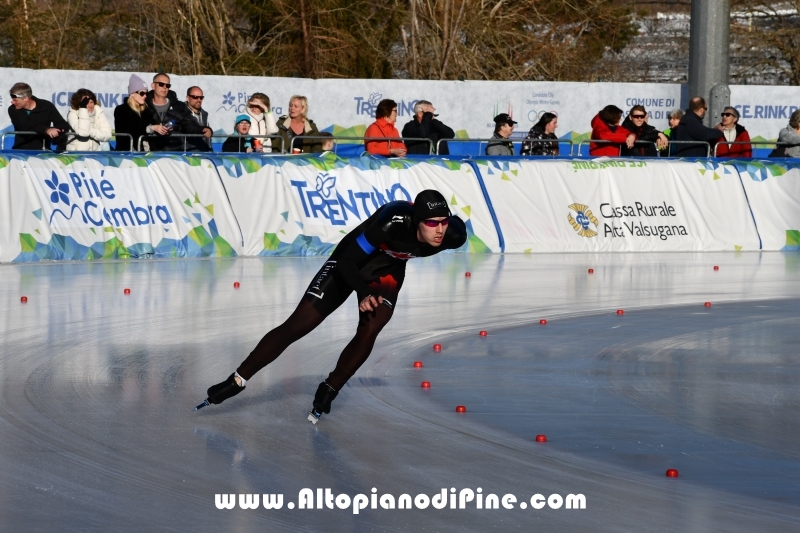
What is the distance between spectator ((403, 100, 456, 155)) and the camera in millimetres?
15453

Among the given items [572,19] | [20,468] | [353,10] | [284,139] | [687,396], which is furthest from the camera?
[572,19]

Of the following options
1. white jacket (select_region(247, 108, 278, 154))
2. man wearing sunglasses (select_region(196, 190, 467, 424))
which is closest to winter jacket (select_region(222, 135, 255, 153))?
white jacket (select_region(247, 108, 278, 154))

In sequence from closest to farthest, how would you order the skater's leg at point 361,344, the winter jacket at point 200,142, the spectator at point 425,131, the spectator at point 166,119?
1. the skater's leg at point 361,344
2. the spectator at point 166,119
3. the winter jacket at point 200,142
4. the spectator at point 425,131

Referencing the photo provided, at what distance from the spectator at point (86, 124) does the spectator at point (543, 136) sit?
5295 millimetres

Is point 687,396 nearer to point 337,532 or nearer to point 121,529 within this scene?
point 337,532

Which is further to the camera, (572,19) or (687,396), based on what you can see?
(572,19)

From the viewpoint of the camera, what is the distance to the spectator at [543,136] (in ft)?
50.9

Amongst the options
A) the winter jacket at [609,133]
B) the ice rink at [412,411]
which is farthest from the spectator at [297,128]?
the winter jacket at [609,133]

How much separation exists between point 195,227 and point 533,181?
170 inches

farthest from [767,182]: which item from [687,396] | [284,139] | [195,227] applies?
[687,396]

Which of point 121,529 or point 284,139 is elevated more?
point 284,139

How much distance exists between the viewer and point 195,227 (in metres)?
13.8

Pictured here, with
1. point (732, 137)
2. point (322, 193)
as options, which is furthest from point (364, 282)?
point (732, 137)

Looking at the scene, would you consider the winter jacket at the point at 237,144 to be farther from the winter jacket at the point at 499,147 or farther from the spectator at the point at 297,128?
the winter jacket at the point at 499,147
